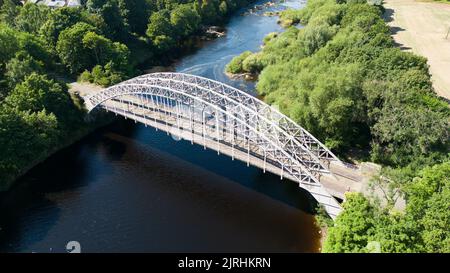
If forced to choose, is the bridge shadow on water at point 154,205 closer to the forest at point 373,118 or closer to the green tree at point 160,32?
the forest at point 373,118

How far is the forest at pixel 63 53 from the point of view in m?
50.8

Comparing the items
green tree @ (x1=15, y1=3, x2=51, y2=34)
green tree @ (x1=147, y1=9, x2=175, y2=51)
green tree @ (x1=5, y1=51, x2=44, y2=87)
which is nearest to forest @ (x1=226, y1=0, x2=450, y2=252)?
green tree @ (x1=147, y1=9, x2=175, y2=51)

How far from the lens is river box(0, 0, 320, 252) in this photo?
4019cm

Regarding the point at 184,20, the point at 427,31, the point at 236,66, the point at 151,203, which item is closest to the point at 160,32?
the point at 184,20

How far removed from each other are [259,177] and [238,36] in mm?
64057

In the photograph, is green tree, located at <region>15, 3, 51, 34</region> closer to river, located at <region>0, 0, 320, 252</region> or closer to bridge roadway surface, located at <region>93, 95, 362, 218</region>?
bridge roadway surface, located at <region>93, 95, 362, 218</region>

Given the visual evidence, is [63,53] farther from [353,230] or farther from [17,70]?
[353,230]

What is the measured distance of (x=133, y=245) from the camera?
39.6 metres

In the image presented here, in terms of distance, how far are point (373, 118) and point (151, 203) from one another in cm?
3160

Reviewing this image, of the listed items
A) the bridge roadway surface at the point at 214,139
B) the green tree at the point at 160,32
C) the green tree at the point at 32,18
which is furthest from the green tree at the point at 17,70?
the green tree at the point at 160,32
